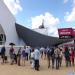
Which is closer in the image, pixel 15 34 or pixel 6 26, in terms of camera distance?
pixel 6 26

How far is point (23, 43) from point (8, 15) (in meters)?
7.18

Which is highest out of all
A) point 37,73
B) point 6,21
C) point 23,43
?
point 6,21

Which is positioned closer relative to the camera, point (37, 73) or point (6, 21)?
point (37, 73)

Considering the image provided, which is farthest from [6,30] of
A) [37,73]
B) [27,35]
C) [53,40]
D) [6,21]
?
[37,73]

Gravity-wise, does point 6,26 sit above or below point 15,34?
above

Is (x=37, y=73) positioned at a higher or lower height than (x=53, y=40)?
lower

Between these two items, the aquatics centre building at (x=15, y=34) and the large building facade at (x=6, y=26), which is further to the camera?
the aquatics centre building at (x=15, y=34)

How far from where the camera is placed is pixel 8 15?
4691 cm

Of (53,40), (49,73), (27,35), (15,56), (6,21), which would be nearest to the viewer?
(49,73)

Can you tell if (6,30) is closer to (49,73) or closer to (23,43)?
(23,43)

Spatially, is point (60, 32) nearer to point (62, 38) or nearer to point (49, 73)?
point (62, 38)

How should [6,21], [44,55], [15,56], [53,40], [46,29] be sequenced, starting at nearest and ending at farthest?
[15,56], [44,55], [6,21], [53,40], [46,29]

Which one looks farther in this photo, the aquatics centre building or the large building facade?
the aquatics centre building

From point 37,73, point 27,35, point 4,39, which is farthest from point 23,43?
point 37,73
